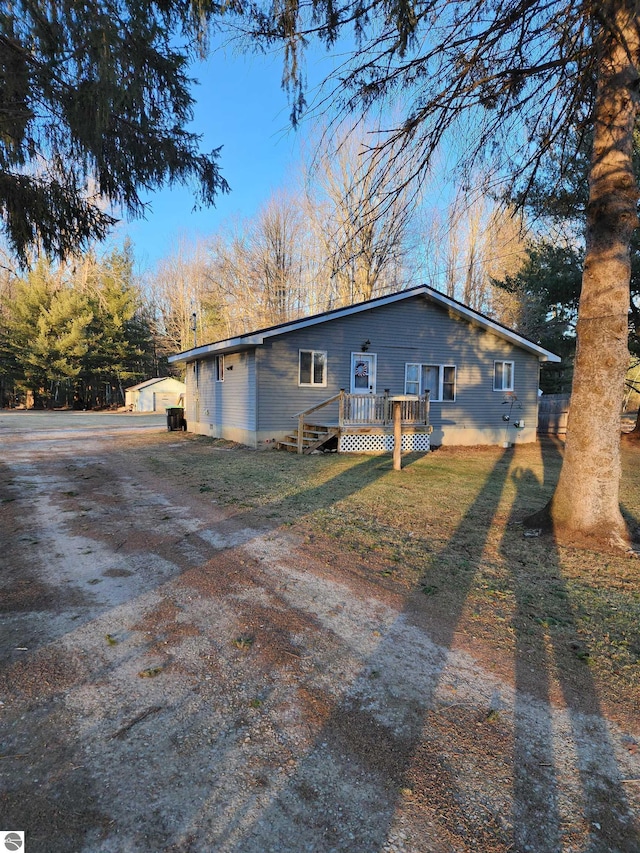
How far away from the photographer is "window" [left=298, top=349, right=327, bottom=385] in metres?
13.0

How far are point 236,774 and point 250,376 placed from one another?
37.2 ft

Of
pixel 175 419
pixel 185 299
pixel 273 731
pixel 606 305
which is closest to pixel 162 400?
pixel 185 299

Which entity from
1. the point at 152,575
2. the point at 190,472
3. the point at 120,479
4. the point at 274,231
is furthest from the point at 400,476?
the point at 274,231

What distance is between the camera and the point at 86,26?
13.6ft

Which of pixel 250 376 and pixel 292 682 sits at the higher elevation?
pixel 250 376

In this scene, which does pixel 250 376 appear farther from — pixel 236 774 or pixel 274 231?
pixel 274 231

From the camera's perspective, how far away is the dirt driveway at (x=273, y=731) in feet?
5.36

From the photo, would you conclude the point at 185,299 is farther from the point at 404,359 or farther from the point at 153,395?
the point at 404,359

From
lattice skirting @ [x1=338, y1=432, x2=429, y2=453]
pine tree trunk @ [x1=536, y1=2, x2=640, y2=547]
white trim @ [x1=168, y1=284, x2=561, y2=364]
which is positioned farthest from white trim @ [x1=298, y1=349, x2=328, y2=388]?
pine tree trunk @ [x1=536, y1=2, x2=640, y2=547]

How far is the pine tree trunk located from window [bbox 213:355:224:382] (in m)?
11.8

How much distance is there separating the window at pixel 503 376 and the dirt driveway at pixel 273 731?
13596 mm

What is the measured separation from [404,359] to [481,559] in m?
10.4

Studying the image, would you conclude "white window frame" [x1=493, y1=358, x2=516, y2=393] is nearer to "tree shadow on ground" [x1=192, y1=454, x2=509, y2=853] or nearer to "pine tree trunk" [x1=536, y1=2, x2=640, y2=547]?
"pine tree trunk" [x1=536, y1=2, x2=640, y2=547]

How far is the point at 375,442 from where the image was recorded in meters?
12.7
